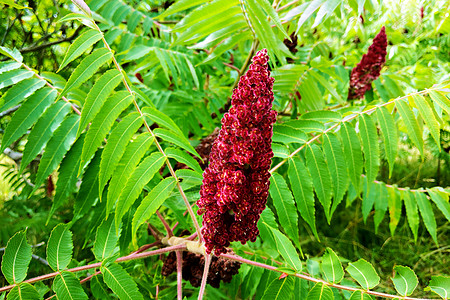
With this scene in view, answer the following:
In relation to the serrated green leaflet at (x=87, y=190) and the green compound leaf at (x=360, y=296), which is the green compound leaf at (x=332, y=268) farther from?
the serrated green leaflet at (x=87, y=190)

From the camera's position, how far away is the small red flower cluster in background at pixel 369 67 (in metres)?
3.39

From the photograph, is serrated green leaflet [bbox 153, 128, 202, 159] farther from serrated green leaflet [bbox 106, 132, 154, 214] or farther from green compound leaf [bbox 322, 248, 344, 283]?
green compound leaf [bbox 322, 248, 344, 283]

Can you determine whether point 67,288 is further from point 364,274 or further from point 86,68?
point 364,274

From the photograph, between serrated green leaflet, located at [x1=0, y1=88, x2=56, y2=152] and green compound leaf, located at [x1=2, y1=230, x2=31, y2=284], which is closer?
green compound leaf, located at [x1=2, y1=230, x2=31, y2=284]

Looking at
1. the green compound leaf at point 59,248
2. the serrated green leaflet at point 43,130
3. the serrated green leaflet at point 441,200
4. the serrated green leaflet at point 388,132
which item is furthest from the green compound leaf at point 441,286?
the serrated green leaflet at point 43,130

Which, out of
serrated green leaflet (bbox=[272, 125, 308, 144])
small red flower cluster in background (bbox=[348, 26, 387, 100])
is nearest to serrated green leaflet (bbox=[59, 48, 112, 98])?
serrated green leaflet (bbox=[272, 125, 308, 144])

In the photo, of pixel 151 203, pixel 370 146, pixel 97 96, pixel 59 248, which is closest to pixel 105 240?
pixel 59 248

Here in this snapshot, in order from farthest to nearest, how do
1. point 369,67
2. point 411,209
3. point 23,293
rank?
point 369,67
point 411,209
point 23,293

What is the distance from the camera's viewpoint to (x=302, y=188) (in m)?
1.90

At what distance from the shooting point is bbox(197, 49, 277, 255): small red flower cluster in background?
5.03ft

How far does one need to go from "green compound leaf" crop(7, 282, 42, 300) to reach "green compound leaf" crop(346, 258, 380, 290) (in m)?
1.51

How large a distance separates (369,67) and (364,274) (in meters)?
2.53

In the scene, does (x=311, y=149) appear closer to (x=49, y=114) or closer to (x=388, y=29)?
(x=49, y=114)

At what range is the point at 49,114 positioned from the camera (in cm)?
179
